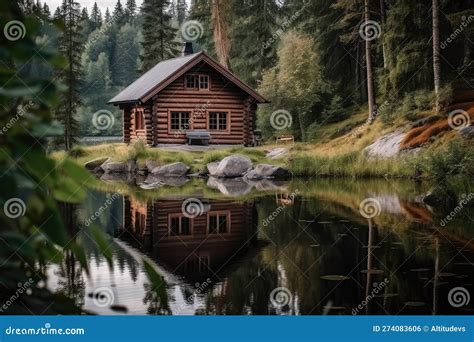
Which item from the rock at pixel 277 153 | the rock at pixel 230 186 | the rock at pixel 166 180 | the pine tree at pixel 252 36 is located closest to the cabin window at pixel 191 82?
the pine tree at pixel 252 36

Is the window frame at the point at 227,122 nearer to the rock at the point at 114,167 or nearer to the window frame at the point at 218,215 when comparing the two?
the rock at the point at 114,167

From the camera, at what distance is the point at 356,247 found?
18.9 feet

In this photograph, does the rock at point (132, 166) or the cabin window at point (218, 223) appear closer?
the cabin window at point (218, 223)

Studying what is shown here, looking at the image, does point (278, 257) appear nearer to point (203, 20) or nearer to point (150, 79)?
point (150, 79)

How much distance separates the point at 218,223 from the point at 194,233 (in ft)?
2.29

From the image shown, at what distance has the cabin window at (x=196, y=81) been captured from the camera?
13.5 meters

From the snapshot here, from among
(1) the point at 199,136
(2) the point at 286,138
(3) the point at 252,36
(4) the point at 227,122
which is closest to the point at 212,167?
(1) the point at 199,136

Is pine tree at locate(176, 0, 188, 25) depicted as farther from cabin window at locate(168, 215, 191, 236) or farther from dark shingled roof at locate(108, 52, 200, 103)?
cabin window at locate(168, 215, 191, 236)

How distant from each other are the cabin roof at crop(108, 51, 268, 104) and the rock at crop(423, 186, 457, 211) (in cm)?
423

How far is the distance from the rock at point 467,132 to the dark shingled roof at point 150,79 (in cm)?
499

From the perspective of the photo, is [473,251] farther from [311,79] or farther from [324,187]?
[311,79]

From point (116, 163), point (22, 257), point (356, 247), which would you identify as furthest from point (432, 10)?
point (22, 257)

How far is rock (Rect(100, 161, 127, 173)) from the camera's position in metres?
10.9

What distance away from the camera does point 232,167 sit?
468 inches
